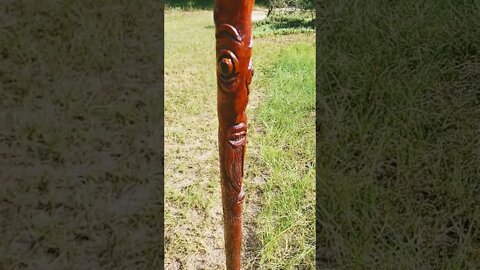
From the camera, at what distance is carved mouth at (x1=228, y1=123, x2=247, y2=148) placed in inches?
37.8

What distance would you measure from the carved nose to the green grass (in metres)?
0.65

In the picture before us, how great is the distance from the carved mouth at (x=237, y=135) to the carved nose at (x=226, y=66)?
0.32 feet

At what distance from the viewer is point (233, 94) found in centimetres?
93

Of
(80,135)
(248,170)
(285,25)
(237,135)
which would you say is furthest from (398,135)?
(285,25)

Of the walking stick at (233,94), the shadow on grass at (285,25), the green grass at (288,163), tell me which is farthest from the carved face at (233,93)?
the shadow on grass at (285,25)

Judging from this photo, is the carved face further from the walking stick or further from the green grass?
the green grass

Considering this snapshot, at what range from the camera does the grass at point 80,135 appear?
4.88ft

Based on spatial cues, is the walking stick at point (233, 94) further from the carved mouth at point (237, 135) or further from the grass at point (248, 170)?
the grass at point (248, 170)

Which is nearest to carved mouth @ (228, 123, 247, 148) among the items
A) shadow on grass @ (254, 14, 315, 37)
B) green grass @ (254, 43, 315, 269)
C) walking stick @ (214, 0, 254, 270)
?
walking stick @ (214, 0, 254, 270)

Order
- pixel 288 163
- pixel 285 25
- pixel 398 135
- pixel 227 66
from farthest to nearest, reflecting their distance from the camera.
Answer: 1. pixel 285 25
2. pixel 288 163
3. pixel 398 135
4. pixel 227 66

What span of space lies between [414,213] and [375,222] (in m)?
0.12

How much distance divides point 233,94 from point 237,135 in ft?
0.25

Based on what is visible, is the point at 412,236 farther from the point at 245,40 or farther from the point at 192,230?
the point at 245,40

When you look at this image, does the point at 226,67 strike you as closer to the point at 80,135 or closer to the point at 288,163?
the point at 288,163
